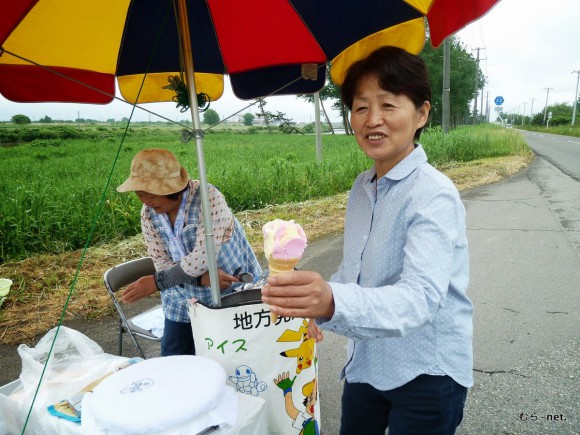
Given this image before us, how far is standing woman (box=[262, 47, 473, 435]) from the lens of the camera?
3.51 feet

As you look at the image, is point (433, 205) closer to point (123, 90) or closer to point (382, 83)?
point (382, 83)

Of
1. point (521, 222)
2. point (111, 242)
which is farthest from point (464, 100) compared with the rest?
point (111, 242)

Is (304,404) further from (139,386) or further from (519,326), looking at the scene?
(519,326)

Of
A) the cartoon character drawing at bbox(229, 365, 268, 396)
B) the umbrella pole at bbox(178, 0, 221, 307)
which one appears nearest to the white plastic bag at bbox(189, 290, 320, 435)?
the cartoon character drawing at bbox(229, 365, 268, 396)

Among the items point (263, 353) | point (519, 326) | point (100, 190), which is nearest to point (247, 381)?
point (263, 353)

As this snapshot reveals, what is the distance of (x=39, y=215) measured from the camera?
16.9 ft

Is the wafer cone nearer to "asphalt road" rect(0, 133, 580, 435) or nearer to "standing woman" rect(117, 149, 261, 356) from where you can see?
"standing woman" rect(117, 149, 261, 356)

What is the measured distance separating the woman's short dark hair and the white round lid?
1096 millimetres

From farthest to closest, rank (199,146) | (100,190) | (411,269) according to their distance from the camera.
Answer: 1. (100,190)
2. (199,146)
3. (411,269)

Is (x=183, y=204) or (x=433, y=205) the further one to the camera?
(x=183, y=204)

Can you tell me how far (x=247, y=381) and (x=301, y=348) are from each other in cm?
27

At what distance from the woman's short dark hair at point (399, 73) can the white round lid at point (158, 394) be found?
110 centimetres

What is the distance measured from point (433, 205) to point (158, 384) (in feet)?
3.39

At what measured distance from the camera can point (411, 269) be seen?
0.99 m
